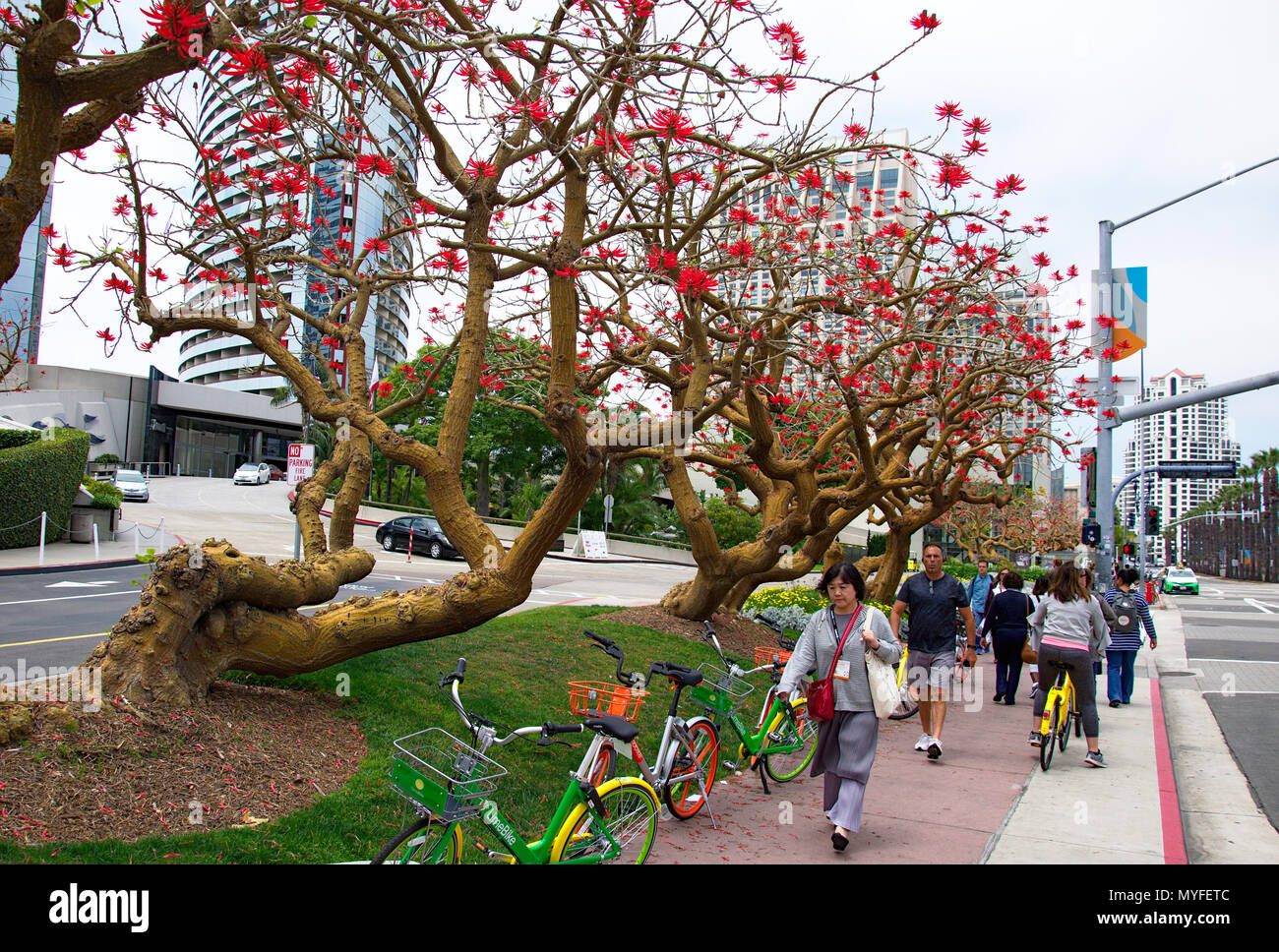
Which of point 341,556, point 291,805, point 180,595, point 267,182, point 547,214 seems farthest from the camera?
point 547,214

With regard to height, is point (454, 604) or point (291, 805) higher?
point (454, 604)

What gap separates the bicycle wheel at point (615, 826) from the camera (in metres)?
4.19

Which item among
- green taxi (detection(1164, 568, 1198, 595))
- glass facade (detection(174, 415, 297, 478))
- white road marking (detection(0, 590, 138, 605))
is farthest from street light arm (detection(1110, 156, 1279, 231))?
glass facade (detection(174, 415, 297, 478))

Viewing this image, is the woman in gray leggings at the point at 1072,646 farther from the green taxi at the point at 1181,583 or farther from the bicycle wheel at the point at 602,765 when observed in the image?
the green taxi at the point at 1181,583

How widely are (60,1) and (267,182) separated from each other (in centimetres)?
351

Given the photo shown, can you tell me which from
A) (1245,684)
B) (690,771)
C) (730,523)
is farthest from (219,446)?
(690,771)

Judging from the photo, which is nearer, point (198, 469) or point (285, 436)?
point (198, 469)

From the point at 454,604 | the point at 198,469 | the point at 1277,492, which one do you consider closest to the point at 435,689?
the point at 454,604

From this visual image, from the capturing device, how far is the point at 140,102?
211 inches

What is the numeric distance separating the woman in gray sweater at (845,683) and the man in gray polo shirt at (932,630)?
238cm

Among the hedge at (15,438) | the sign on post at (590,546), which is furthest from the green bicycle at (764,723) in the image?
the sign on post at (590,546)

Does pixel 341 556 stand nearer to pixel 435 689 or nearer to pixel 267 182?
pixel 435 689

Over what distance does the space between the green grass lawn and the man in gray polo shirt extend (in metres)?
1.88

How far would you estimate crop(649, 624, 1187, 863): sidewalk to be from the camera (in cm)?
529
